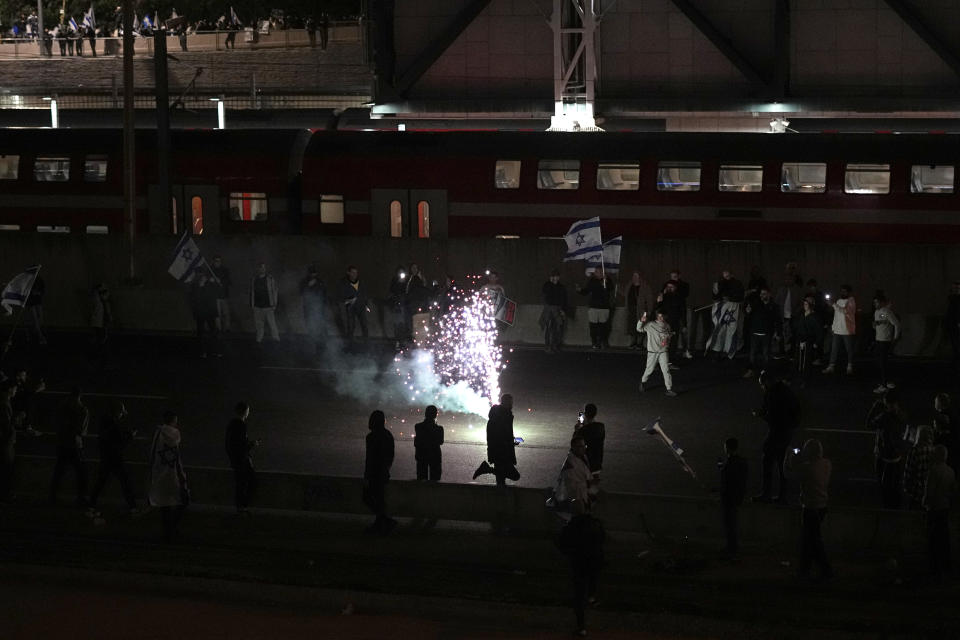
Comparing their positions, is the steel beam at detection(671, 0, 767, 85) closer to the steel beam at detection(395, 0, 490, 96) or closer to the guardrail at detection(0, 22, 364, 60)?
the steel beam at detection(395, 0, 490, 96)

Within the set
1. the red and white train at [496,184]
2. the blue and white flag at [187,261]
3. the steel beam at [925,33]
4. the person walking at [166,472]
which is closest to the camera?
the person walking at [166,472]

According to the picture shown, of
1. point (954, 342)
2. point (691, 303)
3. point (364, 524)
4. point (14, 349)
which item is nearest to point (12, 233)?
point (14, 349)

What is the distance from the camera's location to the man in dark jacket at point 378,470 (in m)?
15.4

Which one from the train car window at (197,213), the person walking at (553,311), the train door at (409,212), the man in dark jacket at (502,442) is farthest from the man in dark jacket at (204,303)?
the man in dark jacket at (502,442)

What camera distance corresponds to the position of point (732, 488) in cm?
1445

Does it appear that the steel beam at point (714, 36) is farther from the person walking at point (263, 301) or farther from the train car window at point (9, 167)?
the person walking at point (263, 301)

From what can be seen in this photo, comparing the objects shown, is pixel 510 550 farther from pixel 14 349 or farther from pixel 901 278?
pixel 14 349

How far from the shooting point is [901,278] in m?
24.9

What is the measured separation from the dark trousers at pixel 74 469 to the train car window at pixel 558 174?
617 inches

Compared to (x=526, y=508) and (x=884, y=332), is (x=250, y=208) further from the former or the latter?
(x=526, y=508)

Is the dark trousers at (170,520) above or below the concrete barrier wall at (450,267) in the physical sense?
below

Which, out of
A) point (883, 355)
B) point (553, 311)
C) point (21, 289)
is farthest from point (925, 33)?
point (21, 289)

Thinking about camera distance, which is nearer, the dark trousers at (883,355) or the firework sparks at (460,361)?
the firework sparks at (460,361)

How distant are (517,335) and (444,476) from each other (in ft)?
29.2
